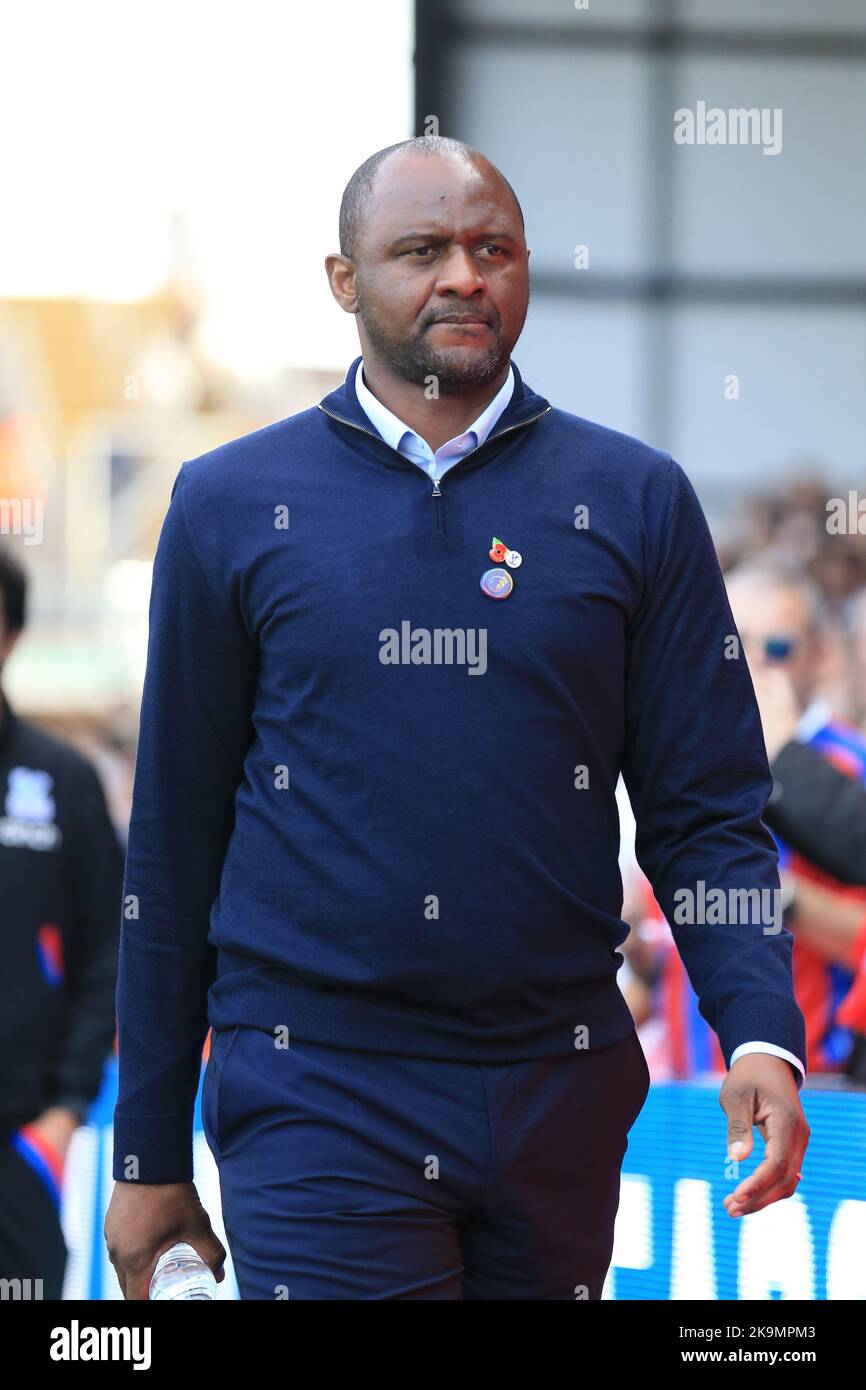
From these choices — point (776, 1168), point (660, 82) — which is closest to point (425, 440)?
point (776, 1168)

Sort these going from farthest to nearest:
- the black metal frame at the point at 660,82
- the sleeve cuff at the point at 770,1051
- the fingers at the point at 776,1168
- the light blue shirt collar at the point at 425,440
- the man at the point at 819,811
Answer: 1. the black metal frame at the point at 660,82
2. the man at the point at 819,811
3. the light blue shirt collar at the point at 425,440
4. the sleeve cuff at the point at 770,1051
5. the fingers at the point at 776,1168

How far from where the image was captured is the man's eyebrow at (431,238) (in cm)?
243

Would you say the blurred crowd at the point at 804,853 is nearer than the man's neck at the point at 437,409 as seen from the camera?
No

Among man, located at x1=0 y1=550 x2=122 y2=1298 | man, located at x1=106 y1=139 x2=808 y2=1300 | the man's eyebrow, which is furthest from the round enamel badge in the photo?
man, located at x1=0 y1=550 x2=122 y2=1298

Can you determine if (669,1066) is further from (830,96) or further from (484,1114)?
(830,96)

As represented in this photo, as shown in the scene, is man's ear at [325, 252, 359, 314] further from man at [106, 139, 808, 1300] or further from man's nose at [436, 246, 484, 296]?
man's nose at [436, 246, 484, 296]

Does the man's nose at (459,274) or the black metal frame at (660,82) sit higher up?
the black metal frame at (660,82)

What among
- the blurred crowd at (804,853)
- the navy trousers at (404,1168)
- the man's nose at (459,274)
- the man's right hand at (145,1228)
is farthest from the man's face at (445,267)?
the blurred crowd at (804,853)

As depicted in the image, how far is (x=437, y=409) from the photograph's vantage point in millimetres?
2492

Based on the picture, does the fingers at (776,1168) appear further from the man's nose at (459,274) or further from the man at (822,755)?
the man at (822,755)

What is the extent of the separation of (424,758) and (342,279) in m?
0.68

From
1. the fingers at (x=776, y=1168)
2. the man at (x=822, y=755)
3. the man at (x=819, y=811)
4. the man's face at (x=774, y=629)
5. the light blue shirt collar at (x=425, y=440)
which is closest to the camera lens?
the fingers at (x=776, y=1168)

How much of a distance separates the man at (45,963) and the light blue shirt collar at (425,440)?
220 cm

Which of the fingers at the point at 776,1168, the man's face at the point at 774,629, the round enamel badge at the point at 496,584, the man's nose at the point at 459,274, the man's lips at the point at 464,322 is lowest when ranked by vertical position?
the fingers at the point at 776,1168
